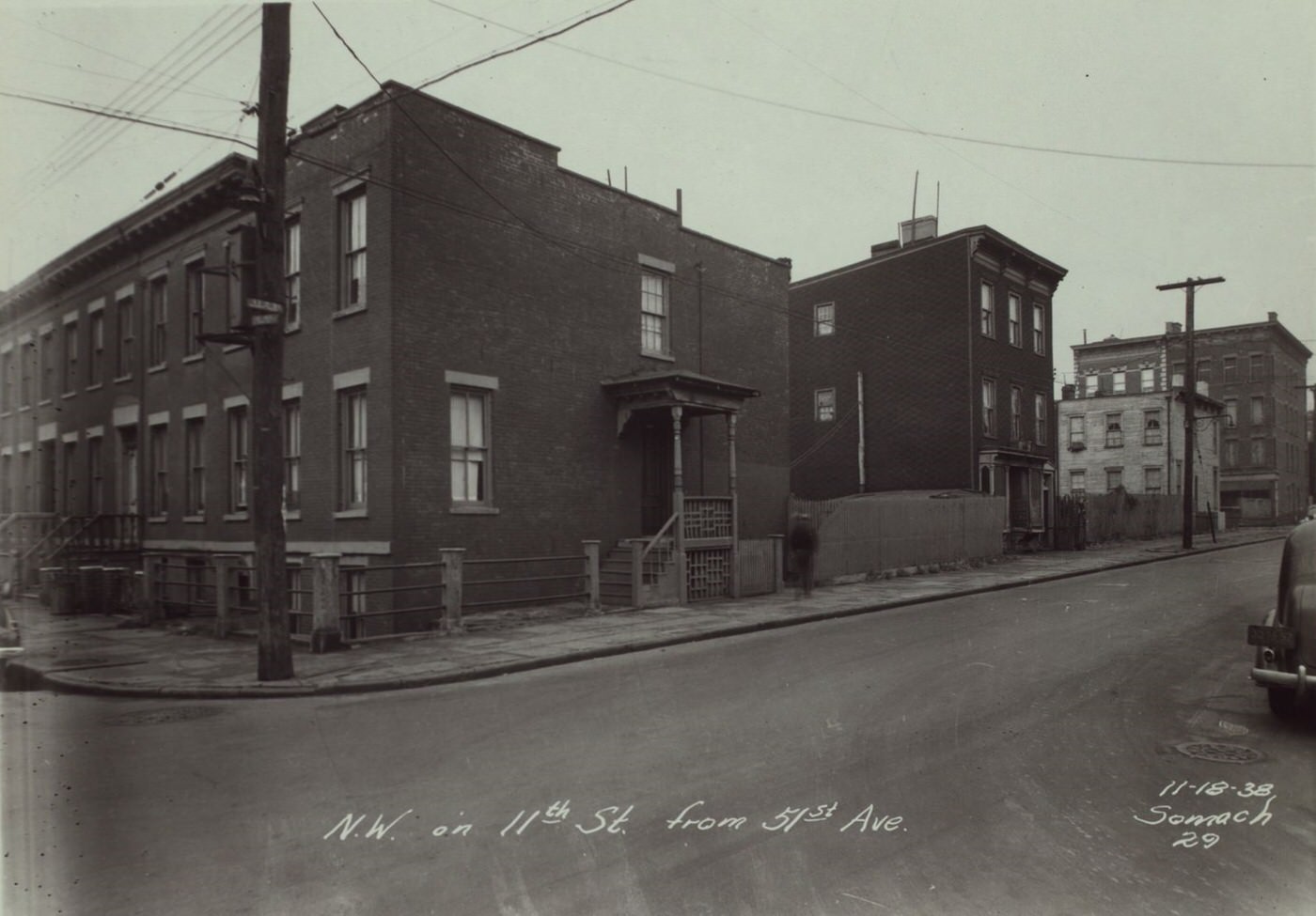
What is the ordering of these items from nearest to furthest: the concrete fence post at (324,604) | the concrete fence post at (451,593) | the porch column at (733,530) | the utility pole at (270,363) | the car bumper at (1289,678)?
the car bumper at (1289,678), the utility pole at (270,363), the concrete fence post at (324,604), the concrete fence post at (451,593), the porch column at (733,530)

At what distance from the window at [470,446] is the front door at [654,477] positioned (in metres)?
4.44

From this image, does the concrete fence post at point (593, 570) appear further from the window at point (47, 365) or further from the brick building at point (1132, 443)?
the brick building at point (1132, 443)

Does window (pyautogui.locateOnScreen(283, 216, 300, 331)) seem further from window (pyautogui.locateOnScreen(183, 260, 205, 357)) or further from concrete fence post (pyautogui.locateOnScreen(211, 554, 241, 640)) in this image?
concrete fence post (pyautogui.locateOnScreen(211, 554, 241, 640))

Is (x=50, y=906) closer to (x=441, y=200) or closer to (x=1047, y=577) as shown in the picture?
(x=441, y=200)

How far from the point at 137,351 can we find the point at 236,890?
21594 millimetres

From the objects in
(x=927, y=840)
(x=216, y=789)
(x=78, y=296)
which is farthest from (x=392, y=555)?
(x=78, y=296)

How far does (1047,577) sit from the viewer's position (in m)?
23.2

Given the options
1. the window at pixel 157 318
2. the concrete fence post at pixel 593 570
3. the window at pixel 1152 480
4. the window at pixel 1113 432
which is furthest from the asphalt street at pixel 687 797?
the window at pixel 1113 432

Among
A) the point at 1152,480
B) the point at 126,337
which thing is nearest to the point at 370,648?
the point at 126,337

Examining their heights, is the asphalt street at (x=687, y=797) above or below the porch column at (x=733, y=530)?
below

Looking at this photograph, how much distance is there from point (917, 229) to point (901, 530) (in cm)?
1654

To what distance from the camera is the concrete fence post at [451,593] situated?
14.1 metres

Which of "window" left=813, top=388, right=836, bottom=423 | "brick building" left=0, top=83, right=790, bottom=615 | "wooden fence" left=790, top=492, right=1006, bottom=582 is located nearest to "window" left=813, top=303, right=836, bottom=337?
"window" left=813, top=388, right=836, bottom=423

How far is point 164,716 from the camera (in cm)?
914
